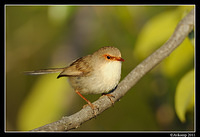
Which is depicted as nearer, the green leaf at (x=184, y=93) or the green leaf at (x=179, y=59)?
the green leaf at (x=184, y=93)

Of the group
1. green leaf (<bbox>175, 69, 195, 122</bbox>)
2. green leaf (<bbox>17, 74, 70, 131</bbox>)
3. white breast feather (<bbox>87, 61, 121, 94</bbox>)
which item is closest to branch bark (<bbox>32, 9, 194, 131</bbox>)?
white breast feather (<bbox>87, 61, 121, 94</bbox>)

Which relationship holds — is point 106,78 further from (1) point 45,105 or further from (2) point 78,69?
(1) point 45,105

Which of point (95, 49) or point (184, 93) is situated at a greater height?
point (95, 49)

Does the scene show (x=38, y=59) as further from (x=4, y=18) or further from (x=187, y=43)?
(x=187, y=43)

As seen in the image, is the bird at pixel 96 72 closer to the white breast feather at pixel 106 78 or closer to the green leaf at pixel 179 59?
the white breast feather at pixel 106 78

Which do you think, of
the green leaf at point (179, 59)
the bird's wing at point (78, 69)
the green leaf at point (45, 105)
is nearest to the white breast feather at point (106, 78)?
the bird's wing at point (78, 69)

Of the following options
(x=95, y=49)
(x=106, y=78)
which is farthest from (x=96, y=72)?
(x=95, y=49)
